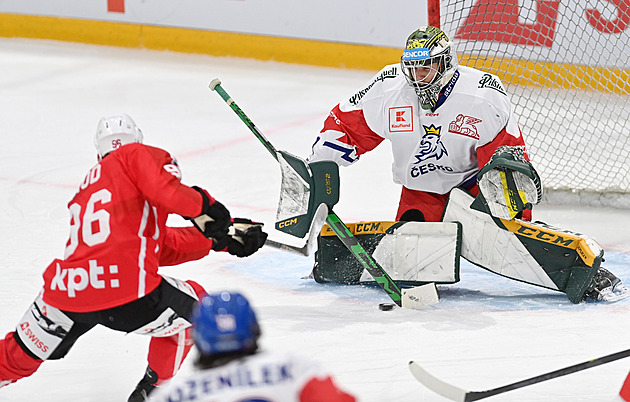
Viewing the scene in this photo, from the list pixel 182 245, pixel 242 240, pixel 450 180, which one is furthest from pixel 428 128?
pixel 182 245

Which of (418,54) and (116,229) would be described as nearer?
(116,229)

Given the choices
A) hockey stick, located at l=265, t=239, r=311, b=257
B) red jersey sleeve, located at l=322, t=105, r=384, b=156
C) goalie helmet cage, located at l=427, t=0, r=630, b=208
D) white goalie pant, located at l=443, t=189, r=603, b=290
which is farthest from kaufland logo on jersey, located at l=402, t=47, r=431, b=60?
goalie helmet cage, located at l=427, t=0, r=630, b=208

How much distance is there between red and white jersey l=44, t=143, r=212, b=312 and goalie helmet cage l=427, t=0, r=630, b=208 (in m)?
2.65

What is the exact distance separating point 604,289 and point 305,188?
101 centimetres

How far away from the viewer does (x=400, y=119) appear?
11.1 feet

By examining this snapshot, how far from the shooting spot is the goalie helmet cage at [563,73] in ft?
15.7

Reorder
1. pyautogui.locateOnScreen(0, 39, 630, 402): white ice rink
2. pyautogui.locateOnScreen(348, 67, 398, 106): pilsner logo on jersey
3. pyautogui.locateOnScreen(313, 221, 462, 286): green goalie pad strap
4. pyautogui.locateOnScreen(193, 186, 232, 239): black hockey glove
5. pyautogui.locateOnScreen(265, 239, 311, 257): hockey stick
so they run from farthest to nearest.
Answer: pyautogui.locateOnScreen(348, 67, 398, 106): pilsner logo on jersey < pyautogui.locateOnScreen(313, 221, 462, 286): green goalie pad strap < pyautogui.locateOnScreen(265, 239, 311, 257): hockey stick < pyautogui.locateOnScreen(0, 39, 630, 402): white ice rink < pyautogui.locateOnScreen(193, 186, 232, 239): black hockey glove

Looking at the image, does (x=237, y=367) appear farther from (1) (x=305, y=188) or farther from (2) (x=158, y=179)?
A: (1) (x=305, y=188)

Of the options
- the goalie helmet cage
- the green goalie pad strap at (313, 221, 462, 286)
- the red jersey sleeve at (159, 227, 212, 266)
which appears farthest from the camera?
the goalie helmet cage

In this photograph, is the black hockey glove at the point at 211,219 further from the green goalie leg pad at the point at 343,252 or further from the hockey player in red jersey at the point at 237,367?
the green goalie leg pad at the point at 343,252

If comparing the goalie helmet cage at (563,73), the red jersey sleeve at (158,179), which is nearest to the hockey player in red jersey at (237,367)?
the red jersey sleeve at (158,179)

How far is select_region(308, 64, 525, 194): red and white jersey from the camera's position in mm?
3318

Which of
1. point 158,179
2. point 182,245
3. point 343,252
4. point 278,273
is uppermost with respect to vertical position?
point 158,179

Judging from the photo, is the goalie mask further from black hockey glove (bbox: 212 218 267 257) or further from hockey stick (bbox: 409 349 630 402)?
hockey stick (bbox: 409 349 630 402)
